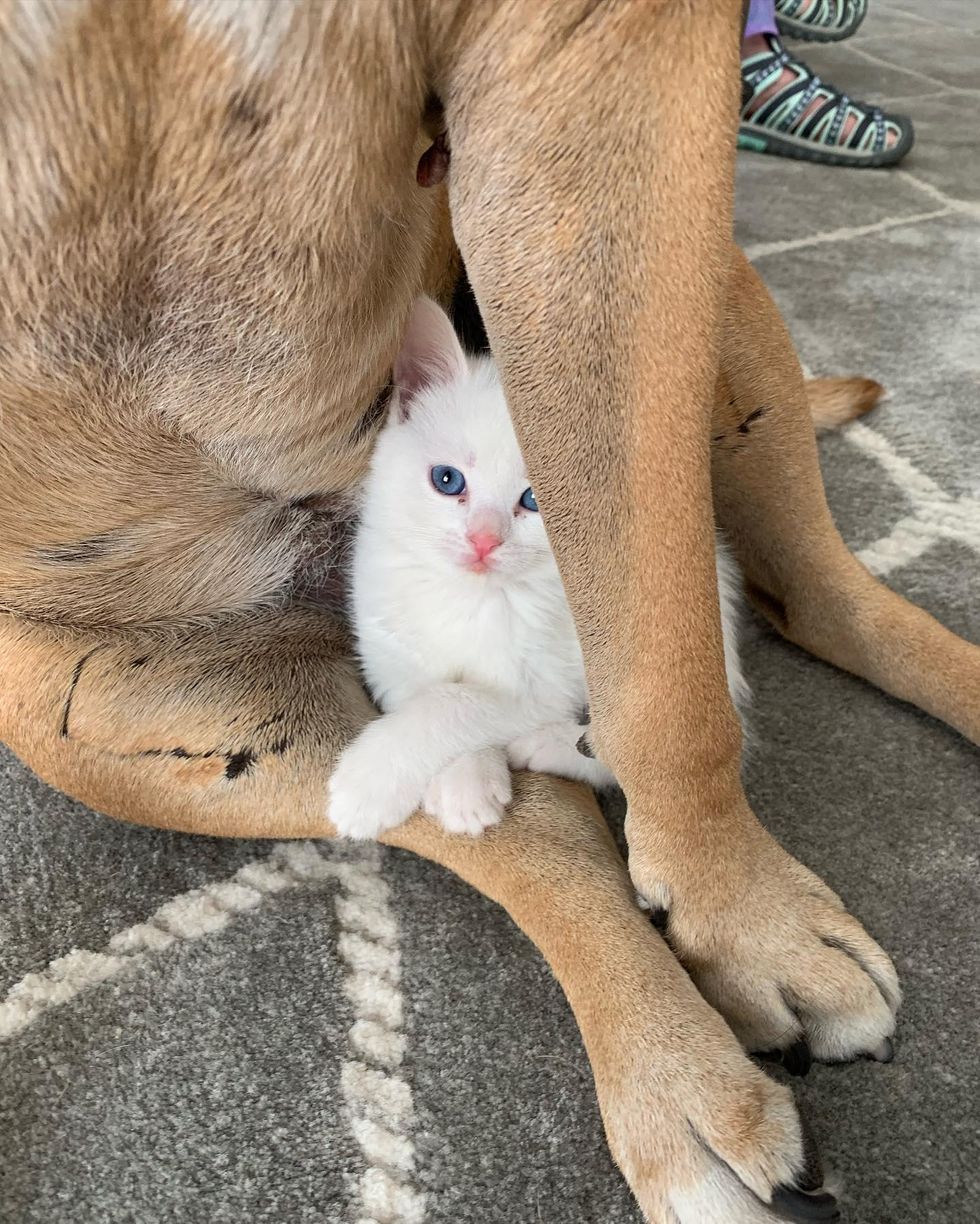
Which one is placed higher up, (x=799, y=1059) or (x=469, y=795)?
(x=469, y=795)

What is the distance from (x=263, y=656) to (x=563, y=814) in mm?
339

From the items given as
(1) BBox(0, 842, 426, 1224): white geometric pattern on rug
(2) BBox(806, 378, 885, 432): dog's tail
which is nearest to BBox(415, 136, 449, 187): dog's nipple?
(1) BBox(0, 842, 426, 1224): white geometric pattern on rug

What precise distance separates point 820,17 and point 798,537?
2.89m

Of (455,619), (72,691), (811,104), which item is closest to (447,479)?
(455,619)

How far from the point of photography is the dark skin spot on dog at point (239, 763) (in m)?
0.85

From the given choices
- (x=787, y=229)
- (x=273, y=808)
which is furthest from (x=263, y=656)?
(x=787, y=229)

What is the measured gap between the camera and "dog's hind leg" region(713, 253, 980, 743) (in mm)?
942

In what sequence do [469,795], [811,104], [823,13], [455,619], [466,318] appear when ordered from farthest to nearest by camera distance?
[823,13], [811,104], [466,318], [455,619], [469,795]

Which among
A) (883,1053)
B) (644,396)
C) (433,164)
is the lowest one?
(883,1053)

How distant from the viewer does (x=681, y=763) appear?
2.17 feet

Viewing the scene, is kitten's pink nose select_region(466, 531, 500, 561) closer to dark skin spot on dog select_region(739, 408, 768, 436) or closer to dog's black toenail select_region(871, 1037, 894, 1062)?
dark skin spot on dog select_region(739, 408, 768, 436)

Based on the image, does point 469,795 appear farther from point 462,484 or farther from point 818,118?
point 818,118

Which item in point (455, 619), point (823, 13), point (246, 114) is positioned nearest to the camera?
point (246, 114)

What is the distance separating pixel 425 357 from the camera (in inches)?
37.9
